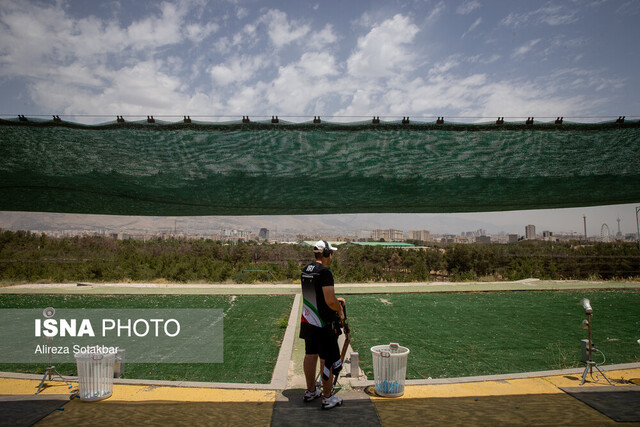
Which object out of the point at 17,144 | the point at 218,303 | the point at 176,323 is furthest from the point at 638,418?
the point at 218,303

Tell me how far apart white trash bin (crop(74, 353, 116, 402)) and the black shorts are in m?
2.21

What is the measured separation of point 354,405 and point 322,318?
1.05 metres

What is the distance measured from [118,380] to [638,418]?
18.0ft

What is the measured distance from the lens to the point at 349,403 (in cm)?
400

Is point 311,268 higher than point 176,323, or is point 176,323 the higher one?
point 311,268

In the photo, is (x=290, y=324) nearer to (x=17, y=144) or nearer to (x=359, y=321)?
(x=359, y=321)

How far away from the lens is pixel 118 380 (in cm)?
480

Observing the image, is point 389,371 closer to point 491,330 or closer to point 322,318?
point 322,318

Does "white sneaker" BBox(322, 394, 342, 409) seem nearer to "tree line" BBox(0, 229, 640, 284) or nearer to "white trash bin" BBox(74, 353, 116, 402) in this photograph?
"white trash bin" BBox(74, 353, 116, 402)

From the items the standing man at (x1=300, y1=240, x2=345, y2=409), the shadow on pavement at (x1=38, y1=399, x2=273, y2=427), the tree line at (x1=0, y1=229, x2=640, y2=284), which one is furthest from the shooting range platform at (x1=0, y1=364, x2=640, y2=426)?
the tree line at (x1=0, y1=229, x2=640, y2=284)

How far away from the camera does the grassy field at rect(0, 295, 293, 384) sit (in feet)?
17.6

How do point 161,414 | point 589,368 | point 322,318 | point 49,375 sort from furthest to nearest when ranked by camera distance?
1. point 589,368
2. point 49,375
3. point 161,414
4. point 322,318

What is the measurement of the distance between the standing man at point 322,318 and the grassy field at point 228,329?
1528 millimetres

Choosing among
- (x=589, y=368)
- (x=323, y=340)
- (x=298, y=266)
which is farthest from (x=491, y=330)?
(x=298, y=266)
